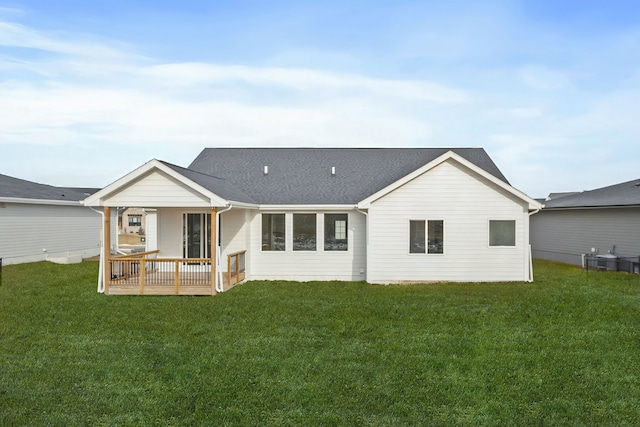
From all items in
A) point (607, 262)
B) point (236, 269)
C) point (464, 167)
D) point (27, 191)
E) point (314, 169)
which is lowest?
point (607, 262)

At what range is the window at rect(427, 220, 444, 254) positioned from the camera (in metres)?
15.6

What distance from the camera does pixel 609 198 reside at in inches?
826

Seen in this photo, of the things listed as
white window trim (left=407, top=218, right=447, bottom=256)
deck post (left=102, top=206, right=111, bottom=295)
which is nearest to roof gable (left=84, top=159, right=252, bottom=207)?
deck post (left=102, top=206, right=111, bottom=295)

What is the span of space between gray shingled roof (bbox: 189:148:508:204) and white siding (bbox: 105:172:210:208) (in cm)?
351

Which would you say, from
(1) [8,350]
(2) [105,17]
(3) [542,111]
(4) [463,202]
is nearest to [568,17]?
(3) [542,111]

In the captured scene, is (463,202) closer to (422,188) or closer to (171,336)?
(422,188)

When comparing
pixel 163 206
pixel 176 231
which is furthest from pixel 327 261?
pixel 163 206

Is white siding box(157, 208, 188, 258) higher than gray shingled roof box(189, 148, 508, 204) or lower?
lower

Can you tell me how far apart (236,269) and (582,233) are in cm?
1671

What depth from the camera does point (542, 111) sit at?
19609mm

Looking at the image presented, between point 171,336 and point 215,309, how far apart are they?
2.50 metres

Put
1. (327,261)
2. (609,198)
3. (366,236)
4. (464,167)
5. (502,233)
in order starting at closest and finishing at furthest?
(464,167)
(502,233)
(366,236)
(327,261)
(609,198)

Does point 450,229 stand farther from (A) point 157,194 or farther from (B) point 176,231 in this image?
(B) point 176,231

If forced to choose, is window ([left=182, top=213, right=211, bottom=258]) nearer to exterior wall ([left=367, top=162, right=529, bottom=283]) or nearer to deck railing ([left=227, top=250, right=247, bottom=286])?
deck railing ([left=227, top=250, right=247, bottom=286])
